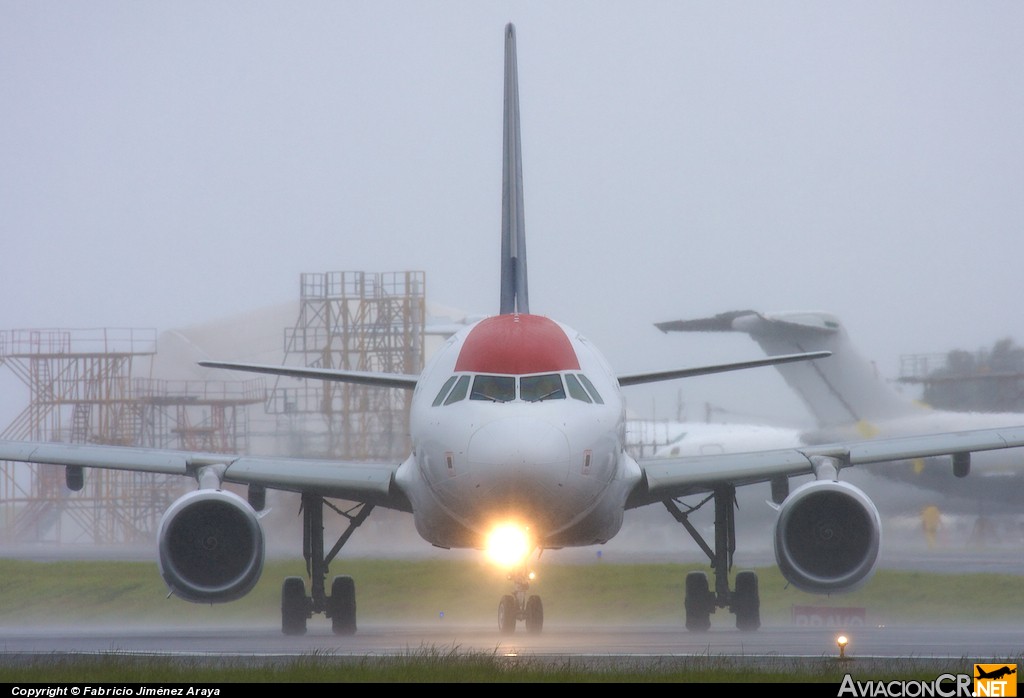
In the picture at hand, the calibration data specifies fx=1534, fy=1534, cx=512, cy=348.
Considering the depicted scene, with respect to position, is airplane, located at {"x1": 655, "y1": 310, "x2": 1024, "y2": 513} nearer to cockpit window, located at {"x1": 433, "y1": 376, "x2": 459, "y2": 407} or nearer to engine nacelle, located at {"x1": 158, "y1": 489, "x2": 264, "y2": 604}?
engine nacelle, located at {"x1": 158, "y1": 489, "x2": 264, "y2": 604}

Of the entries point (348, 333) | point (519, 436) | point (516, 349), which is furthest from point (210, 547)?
point (348, 333)

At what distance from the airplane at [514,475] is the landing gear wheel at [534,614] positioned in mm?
29

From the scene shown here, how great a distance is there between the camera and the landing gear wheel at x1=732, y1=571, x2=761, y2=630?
22328 millimetres

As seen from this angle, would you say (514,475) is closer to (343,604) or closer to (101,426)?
(343,604)

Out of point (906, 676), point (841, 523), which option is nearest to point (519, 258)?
point (841, 523)

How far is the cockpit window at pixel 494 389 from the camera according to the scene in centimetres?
1631

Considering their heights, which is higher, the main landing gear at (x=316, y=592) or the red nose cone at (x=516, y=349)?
the red nose cone at (x=516, y=349)

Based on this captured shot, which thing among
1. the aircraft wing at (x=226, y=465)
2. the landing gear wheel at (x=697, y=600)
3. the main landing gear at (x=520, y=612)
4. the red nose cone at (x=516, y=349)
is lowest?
the landing gear wheel at (x=697, y=600)

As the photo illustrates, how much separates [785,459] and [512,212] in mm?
5030

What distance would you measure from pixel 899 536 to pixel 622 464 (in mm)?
19693

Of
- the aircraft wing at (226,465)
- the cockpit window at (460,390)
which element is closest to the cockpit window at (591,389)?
the cockpit window at (460,390)

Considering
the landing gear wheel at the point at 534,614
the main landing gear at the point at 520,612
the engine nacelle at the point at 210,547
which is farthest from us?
the landing gear wheel at the point at 534,614

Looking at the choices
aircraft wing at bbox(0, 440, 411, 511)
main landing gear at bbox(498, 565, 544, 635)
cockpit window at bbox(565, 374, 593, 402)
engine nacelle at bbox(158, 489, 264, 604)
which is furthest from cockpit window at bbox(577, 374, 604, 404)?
engine nacelle at bbox(158, 489, 264, 604)

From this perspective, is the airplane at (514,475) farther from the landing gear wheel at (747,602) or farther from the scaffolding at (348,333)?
the scaffolding at (348,333)
